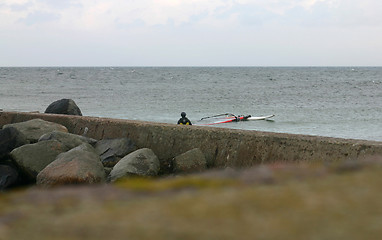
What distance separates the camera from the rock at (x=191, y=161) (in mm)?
5953

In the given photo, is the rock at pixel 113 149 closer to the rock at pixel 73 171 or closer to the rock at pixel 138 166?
the rock at pixel 138 166

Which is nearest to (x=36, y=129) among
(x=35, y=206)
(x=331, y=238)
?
(x=35, y=206)

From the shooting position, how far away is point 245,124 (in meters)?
21.2

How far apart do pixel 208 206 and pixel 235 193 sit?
6.8 inches

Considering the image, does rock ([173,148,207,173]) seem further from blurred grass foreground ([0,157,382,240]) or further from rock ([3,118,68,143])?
blurred grass foreground ([0,157,382,240])

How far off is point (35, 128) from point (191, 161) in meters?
2.94

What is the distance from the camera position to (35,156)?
628 cm

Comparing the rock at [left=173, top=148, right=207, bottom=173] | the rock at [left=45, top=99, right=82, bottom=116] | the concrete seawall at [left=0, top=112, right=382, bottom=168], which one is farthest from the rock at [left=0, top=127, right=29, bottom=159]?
the rock at [left=45, top=99, right=82, bottom=116]

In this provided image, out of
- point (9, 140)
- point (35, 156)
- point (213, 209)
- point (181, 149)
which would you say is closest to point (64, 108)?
point (9, 140)

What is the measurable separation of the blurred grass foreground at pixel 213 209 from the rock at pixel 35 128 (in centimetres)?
574

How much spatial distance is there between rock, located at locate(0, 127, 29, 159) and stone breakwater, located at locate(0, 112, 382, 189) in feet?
0.66

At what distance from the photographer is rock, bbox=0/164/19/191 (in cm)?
615

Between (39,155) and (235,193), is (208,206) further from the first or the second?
(39,155)

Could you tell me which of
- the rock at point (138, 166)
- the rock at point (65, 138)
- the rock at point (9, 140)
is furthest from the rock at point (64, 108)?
the rock at point (138, 166)
